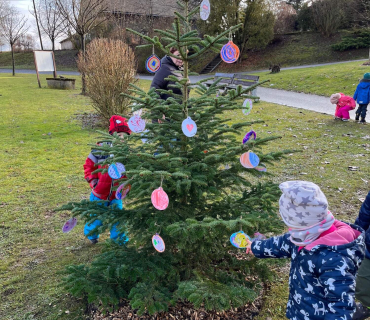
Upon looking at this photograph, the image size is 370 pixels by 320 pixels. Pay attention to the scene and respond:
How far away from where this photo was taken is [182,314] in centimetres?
264

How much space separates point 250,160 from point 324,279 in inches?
37.3

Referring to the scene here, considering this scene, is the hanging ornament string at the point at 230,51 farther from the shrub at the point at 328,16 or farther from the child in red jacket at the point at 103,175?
the shrub at the point at 328,16

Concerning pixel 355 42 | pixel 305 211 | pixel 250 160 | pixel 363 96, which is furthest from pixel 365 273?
pixel 355 42

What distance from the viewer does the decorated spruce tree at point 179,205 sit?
2299 millimetres

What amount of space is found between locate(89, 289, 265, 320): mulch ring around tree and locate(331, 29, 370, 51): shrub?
2948 cm

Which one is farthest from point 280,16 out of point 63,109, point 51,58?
point 63,109

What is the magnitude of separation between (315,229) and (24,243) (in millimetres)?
3821

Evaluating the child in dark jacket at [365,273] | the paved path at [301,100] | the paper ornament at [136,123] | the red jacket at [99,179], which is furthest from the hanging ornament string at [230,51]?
the paved path at [301,100]

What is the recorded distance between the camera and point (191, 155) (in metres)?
2.65

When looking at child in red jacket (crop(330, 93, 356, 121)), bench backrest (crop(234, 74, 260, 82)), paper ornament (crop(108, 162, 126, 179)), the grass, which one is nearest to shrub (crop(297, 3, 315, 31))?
bench backrest (crop(234, 74, 260, 82))

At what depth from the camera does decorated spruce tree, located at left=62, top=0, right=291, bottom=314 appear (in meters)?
2.30

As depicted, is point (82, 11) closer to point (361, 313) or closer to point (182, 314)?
point (182, 314)

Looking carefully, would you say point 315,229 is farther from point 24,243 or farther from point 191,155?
point 24,243

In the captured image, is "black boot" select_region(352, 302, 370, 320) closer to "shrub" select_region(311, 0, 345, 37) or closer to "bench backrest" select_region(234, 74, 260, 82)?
"bench backrest" select_region(234, 74, 260, 82)
